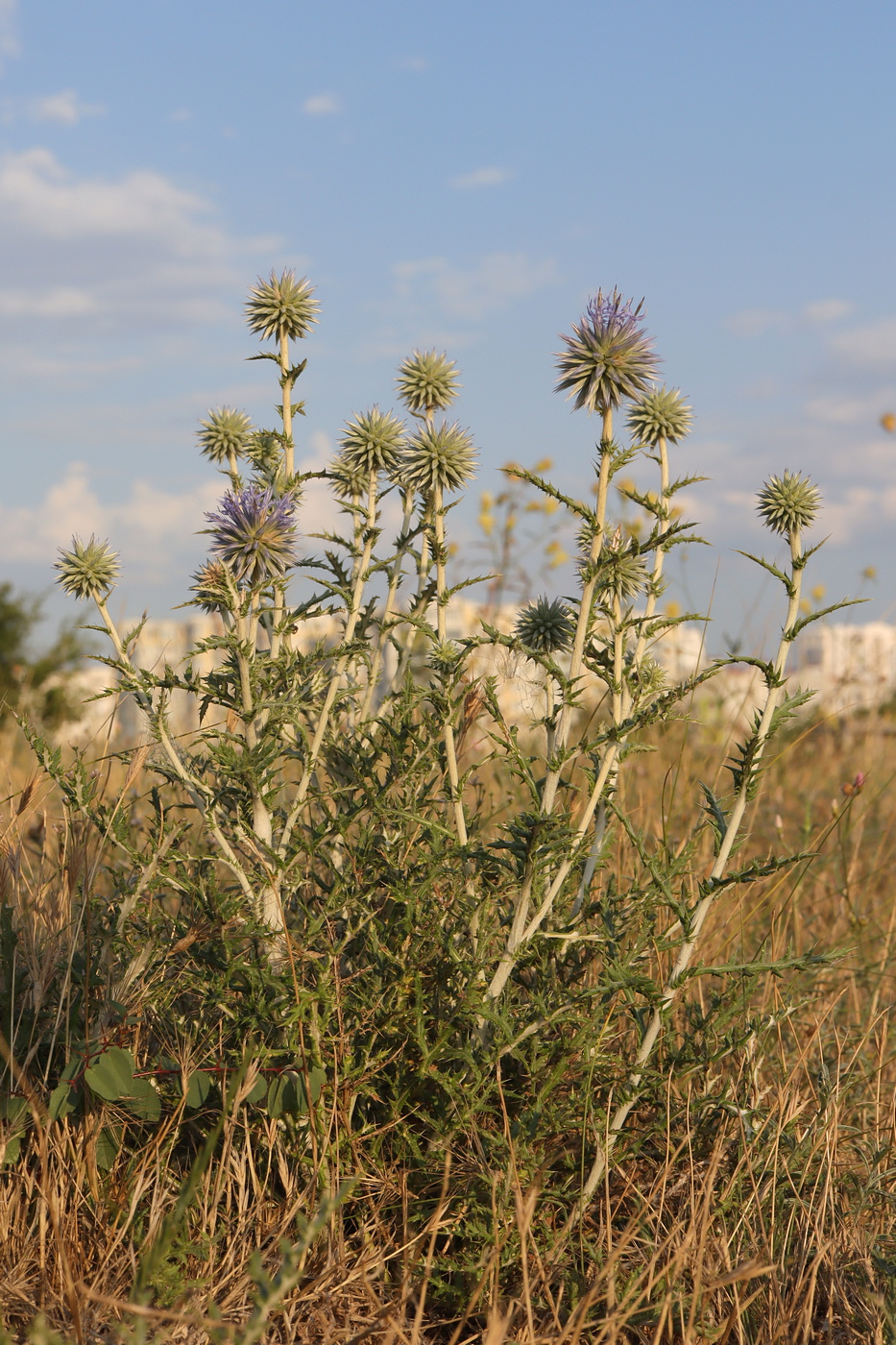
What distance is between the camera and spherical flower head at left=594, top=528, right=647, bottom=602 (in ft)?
8.39

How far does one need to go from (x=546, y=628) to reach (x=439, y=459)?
554 millimetres

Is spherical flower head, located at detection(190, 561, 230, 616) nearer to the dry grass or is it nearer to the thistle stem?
the dry grass

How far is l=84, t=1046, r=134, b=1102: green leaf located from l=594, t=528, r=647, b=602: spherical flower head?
1630mm

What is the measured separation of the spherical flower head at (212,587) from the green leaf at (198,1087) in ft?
3.79

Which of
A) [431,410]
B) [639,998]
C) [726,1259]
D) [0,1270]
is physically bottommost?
[0,1270]

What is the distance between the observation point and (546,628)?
3059mm

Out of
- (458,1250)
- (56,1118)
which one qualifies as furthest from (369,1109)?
(56,1118)

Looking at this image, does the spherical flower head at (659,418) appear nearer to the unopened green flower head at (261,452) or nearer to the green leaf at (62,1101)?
the unopened green flower head at (261,452)

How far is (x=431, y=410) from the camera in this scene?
3244 mm

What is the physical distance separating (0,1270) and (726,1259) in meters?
1.67

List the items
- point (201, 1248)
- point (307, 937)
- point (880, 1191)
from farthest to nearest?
1. point (880, 1191)
2. point (307, 937)
3. point (201, 1248)

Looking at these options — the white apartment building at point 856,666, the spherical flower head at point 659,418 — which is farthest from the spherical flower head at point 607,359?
the white apartment building at point 856,666

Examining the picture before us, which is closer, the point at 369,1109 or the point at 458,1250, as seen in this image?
the point at 458,1250

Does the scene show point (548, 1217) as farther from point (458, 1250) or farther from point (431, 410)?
point (431, 410)
